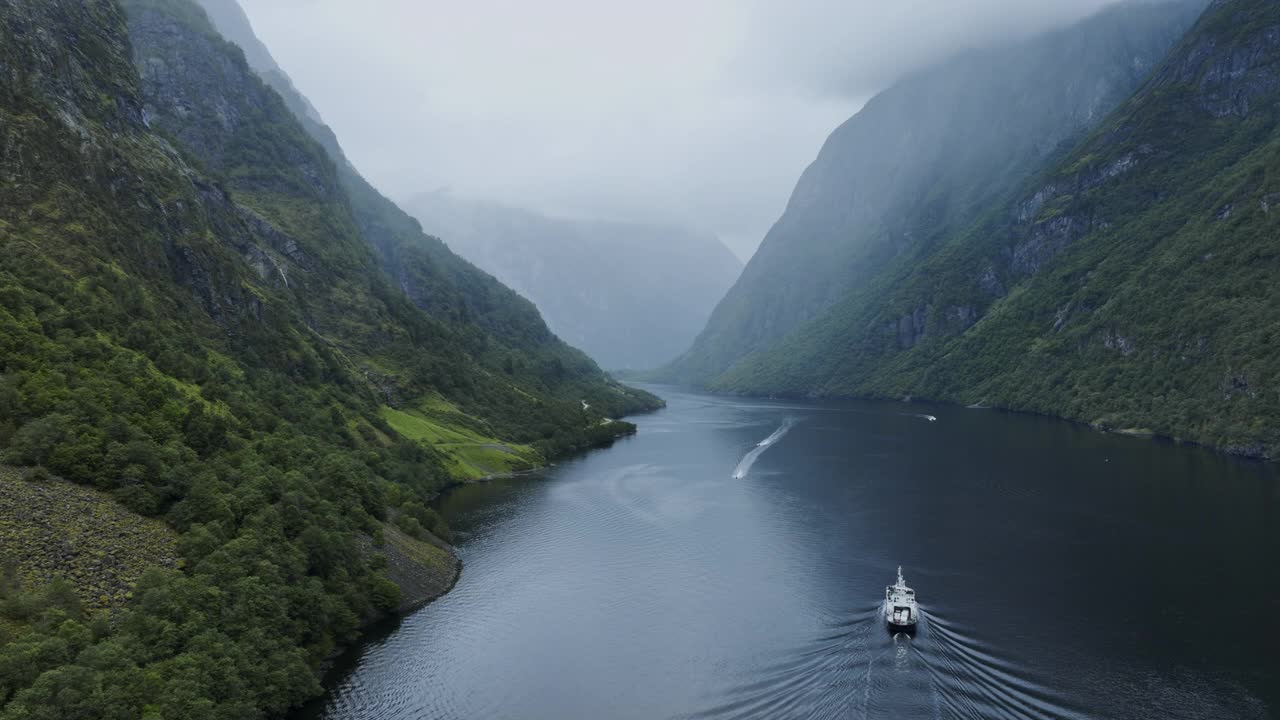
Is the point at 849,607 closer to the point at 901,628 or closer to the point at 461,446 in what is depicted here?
the point at 901,628

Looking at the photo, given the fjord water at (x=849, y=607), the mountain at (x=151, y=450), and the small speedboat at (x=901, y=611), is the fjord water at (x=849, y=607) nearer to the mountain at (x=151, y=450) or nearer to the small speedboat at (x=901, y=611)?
the small speedboat at (x=901, y=611)

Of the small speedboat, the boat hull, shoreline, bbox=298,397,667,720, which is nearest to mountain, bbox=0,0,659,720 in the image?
shoreline, bbox=298,397,667,720

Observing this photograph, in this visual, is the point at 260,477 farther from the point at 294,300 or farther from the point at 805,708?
the point at 294,300

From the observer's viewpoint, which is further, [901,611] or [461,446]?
[461,446]

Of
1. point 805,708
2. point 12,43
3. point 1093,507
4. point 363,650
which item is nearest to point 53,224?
point 12,43

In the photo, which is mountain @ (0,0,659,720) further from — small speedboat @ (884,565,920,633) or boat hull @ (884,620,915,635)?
boat hull @ (884,620,915,635)

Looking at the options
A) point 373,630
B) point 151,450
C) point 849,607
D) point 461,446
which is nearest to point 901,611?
point 849,607
